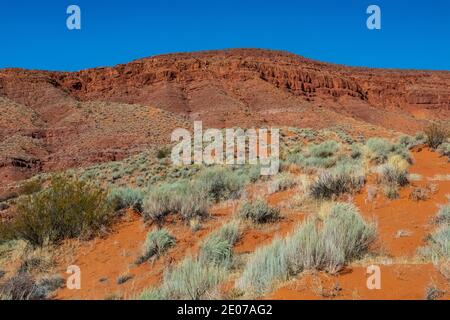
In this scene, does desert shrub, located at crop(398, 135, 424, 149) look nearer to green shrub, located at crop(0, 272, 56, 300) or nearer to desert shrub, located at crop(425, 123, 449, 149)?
desert shrub, located at crop(425, 123, 449, 149)

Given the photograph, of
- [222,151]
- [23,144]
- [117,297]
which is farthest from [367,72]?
[117,297]

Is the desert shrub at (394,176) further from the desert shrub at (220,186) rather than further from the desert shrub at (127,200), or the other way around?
the desert shrub at (127,200)

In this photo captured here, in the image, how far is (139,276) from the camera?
6.51 meters

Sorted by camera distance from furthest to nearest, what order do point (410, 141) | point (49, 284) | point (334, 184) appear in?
point (410, 141) < point (334, 184) < point (49, 284)

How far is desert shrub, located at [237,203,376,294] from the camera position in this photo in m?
4.83

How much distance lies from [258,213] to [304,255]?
3204 millimetres

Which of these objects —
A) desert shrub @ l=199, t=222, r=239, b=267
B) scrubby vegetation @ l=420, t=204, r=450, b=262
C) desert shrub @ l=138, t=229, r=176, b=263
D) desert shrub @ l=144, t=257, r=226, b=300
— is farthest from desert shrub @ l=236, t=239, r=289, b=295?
desert shrub @ l=138, t=229, r=176, b=263

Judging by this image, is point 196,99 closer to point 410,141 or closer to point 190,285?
point 410,141

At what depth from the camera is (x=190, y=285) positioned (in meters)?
4.91

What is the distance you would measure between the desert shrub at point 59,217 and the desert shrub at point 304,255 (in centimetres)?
502

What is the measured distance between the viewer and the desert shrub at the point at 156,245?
717cm

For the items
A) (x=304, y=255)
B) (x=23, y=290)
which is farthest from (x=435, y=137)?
(x=23, y=290)

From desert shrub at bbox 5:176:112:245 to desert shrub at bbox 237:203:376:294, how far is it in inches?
198

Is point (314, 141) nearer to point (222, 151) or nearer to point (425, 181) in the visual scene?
point (222, 151)
